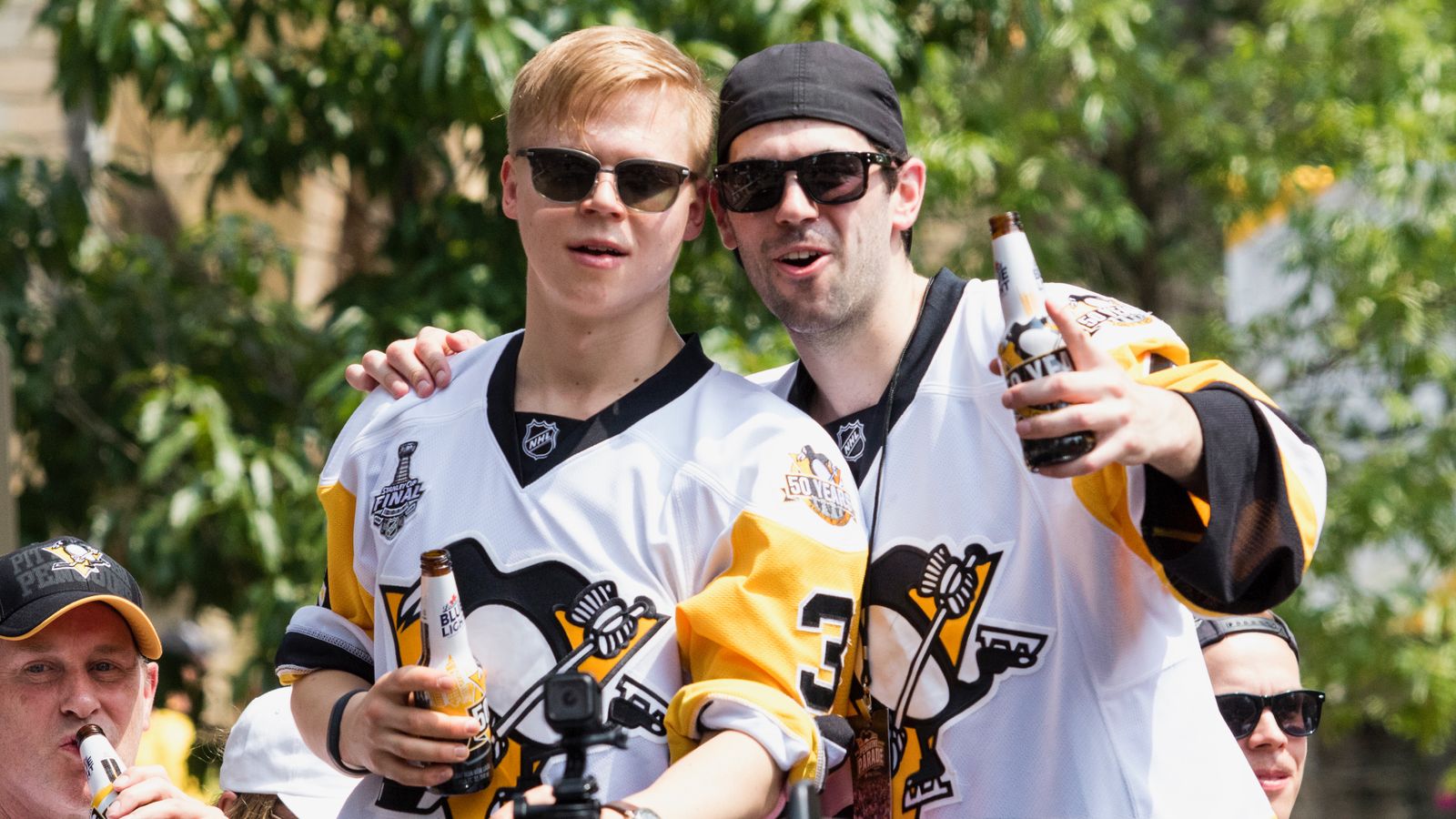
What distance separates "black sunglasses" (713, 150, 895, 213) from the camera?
10.6 feet

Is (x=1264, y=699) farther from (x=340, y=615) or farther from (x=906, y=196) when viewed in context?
(x=340, y=615)

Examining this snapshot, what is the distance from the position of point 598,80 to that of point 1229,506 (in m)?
1.25

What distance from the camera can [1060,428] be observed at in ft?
8.42

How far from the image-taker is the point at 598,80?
2979 mm

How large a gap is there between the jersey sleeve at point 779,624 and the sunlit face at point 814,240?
1.50 feet

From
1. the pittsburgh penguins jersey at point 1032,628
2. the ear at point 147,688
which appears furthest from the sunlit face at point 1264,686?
the ear at point 147,688

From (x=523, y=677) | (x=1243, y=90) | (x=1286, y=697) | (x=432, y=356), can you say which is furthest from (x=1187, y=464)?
(x=1243, y=90)

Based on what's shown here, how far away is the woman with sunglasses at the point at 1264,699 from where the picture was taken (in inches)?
166

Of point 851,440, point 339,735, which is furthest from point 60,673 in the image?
point 851,440

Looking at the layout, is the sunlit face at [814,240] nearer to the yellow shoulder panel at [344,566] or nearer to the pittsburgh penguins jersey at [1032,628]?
the pittsburgh penguins jersey at [1032,628]

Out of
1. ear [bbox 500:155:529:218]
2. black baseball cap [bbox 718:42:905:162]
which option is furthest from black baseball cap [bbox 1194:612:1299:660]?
ear [bbox 500:155:529:218]

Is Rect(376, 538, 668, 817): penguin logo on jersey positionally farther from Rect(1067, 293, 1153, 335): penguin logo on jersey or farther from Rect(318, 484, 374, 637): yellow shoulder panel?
Rect(1067, 293, 1153, 335): penguin logo on jersey

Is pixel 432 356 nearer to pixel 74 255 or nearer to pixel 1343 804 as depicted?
pixel 74 255

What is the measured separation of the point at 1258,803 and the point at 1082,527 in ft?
1.92
